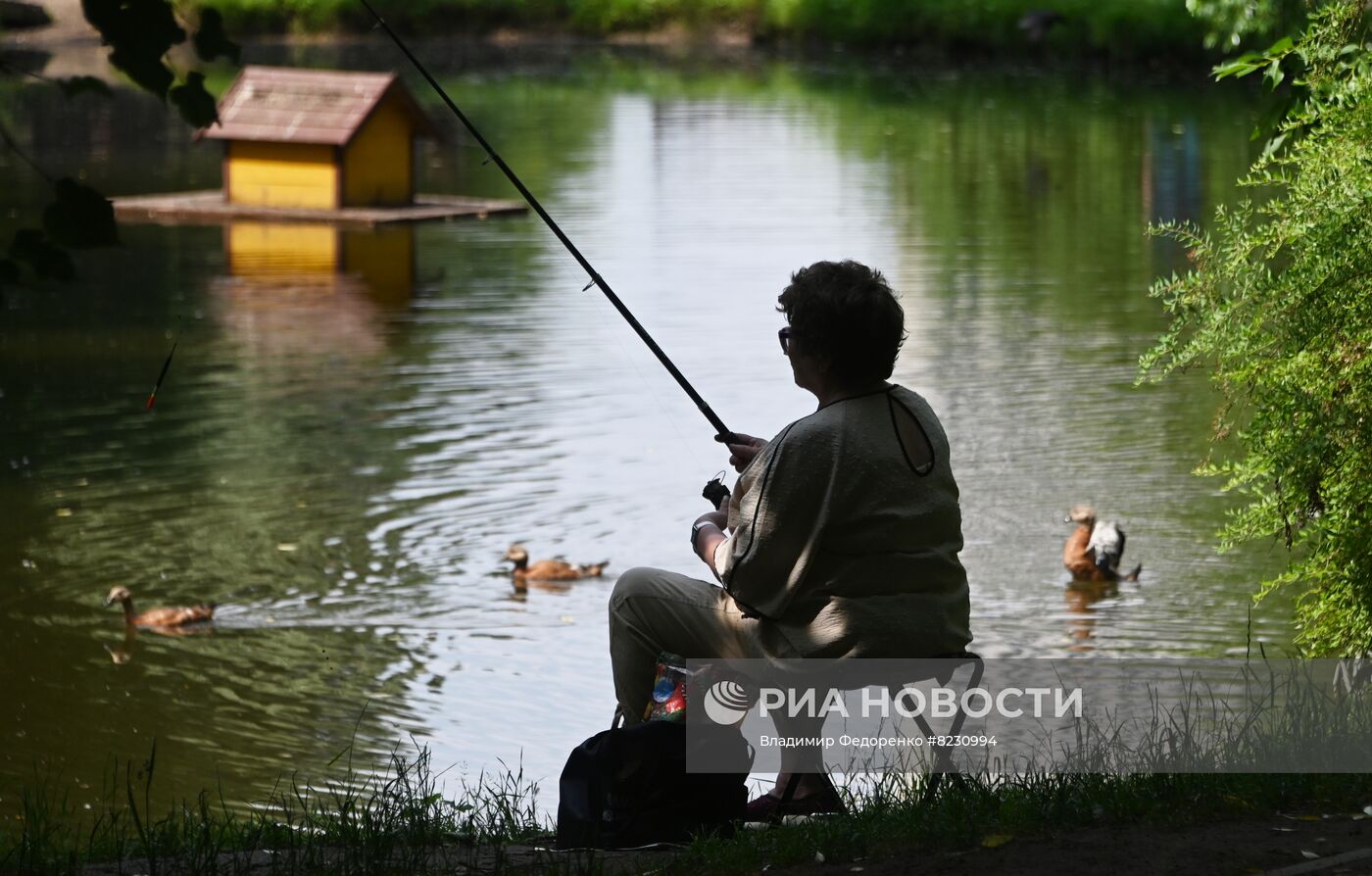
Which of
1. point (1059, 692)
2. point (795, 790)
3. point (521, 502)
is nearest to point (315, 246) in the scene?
point (521, 502)

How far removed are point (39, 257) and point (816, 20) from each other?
5137cm

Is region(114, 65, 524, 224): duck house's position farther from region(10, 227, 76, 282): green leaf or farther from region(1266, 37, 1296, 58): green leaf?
region(10, 227, 76, 282): green leaf

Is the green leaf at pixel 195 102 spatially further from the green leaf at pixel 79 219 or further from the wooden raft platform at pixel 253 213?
the wooden raft platform at pixel 253 213

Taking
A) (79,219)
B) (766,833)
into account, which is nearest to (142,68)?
(79,219)

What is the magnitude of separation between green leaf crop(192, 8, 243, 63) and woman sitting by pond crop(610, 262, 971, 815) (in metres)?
1.67

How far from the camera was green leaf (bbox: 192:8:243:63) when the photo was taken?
→ 9.75 feet

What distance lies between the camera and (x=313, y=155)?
21.0m

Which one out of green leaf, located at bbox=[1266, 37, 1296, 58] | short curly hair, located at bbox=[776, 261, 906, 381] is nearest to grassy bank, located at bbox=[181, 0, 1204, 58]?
green leaf, located at bbox=[1266, 37, 1296, 58]

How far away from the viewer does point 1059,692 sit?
6785 millimetres

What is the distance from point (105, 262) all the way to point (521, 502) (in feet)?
33.0

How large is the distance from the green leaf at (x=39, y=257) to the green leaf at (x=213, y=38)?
1.19ft

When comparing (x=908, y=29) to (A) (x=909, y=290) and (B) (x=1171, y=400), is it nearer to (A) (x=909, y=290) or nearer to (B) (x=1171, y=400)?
(A) (x=909, y=290)

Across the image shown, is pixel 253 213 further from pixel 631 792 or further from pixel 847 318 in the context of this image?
pixel 631 792

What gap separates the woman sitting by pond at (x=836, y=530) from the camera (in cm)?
435
